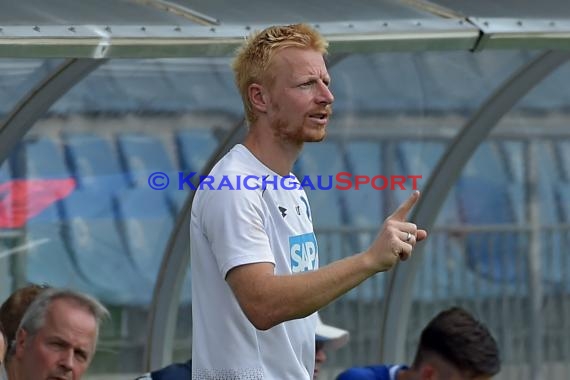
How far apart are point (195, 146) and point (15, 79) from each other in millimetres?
1619

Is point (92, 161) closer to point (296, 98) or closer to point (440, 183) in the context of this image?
point (440, 183)

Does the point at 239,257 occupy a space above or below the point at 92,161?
below

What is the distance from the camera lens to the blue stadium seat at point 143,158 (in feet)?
25.3

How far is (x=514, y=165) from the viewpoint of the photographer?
33.4 ft

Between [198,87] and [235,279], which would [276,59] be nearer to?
[235,279]

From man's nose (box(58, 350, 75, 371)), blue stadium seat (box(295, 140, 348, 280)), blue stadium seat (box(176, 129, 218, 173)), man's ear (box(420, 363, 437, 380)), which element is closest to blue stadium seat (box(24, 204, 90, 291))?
blue stadium seat (box(176, 129, 218, 173))

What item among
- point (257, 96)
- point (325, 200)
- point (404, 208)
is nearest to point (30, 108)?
point (257, 96)

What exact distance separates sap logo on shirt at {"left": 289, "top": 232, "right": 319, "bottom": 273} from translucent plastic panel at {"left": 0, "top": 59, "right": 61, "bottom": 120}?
9.42 ft

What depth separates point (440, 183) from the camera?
6.79m

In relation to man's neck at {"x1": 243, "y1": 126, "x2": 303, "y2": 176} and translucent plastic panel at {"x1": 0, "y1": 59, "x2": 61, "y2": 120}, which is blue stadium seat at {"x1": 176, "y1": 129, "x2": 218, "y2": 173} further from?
man's neck at {"x1": 243, "y1": 126, "x2": 303, "y2": 176}

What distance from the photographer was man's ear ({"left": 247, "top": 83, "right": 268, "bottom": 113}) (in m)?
3.42

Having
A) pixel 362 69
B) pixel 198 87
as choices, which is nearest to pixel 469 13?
pixel 198 87

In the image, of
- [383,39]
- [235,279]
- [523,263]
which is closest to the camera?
[235,279]

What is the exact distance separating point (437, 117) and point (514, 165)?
1.01m
